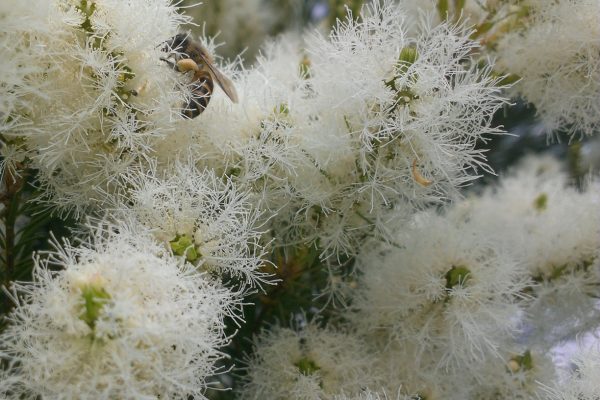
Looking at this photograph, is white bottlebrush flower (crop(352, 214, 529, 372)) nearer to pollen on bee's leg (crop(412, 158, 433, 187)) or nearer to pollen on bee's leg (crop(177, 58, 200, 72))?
pollen on bee's leg (crop(412, 158, 433, 187))

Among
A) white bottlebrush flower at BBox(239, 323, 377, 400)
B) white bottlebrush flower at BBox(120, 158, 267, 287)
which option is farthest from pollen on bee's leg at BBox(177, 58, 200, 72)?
white bottlebrush flower at BBox(239, 323, 377, 400)

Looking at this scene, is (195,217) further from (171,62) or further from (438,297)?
(438,297)

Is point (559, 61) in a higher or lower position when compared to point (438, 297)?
higher

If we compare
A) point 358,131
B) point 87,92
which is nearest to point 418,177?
point 358,131

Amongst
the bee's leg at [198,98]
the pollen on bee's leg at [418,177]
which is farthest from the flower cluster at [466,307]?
the bee's leg at [198,98]

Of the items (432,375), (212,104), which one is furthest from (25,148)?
(432,375)

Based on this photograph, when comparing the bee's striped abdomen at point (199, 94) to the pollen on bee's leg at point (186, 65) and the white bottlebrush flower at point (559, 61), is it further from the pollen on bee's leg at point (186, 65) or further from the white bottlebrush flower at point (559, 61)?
the white bottlebrush flower at point (559, 61)

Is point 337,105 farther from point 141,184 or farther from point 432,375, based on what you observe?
point 432,375
